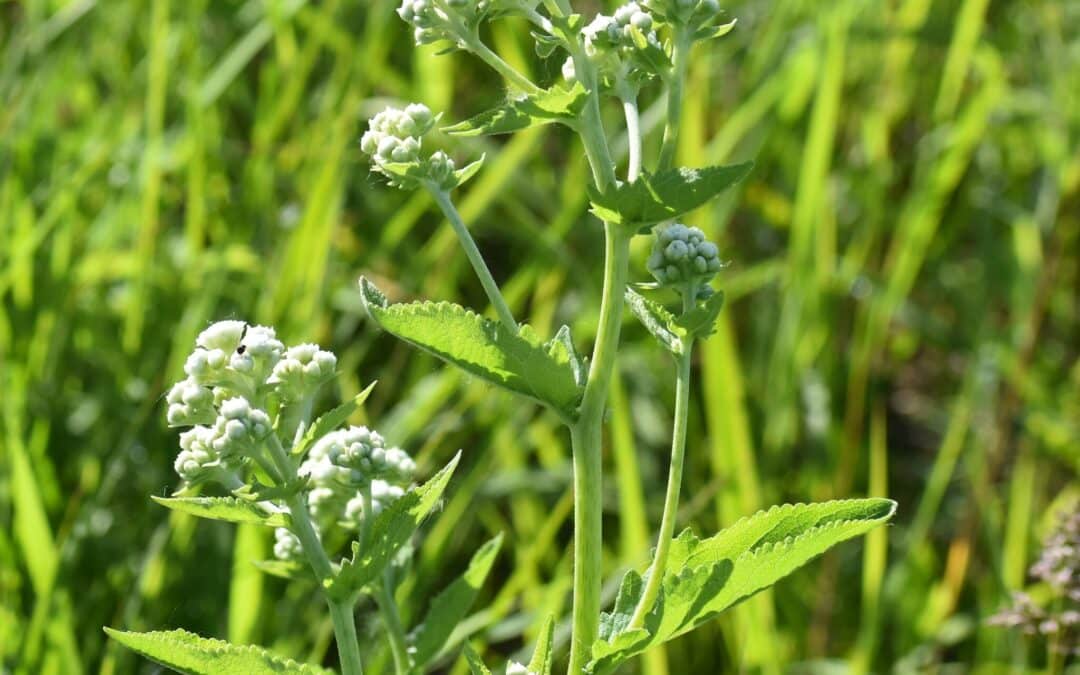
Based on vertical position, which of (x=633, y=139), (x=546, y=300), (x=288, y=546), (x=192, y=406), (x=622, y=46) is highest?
(x=622, y=46)

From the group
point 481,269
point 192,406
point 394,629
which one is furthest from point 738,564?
point 192,406

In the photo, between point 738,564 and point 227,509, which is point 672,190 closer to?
point 738,564

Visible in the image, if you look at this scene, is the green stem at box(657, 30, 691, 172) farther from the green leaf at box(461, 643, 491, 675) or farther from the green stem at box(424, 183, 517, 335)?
the green leaf at box(461, 643, 491, 675)

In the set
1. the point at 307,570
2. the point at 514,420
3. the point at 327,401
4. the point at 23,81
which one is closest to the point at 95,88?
the point at 23,81

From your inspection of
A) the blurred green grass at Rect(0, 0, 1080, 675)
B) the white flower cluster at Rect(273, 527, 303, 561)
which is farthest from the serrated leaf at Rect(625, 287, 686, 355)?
the blurred green grass at Rect(0, 0, 1080, 675)

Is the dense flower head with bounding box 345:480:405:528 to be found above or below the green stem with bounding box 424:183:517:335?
below

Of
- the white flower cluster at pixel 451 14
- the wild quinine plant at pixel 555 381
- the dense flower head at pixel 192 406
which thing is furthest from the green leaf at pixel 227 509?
the white flower cluster at pixel 451 14
